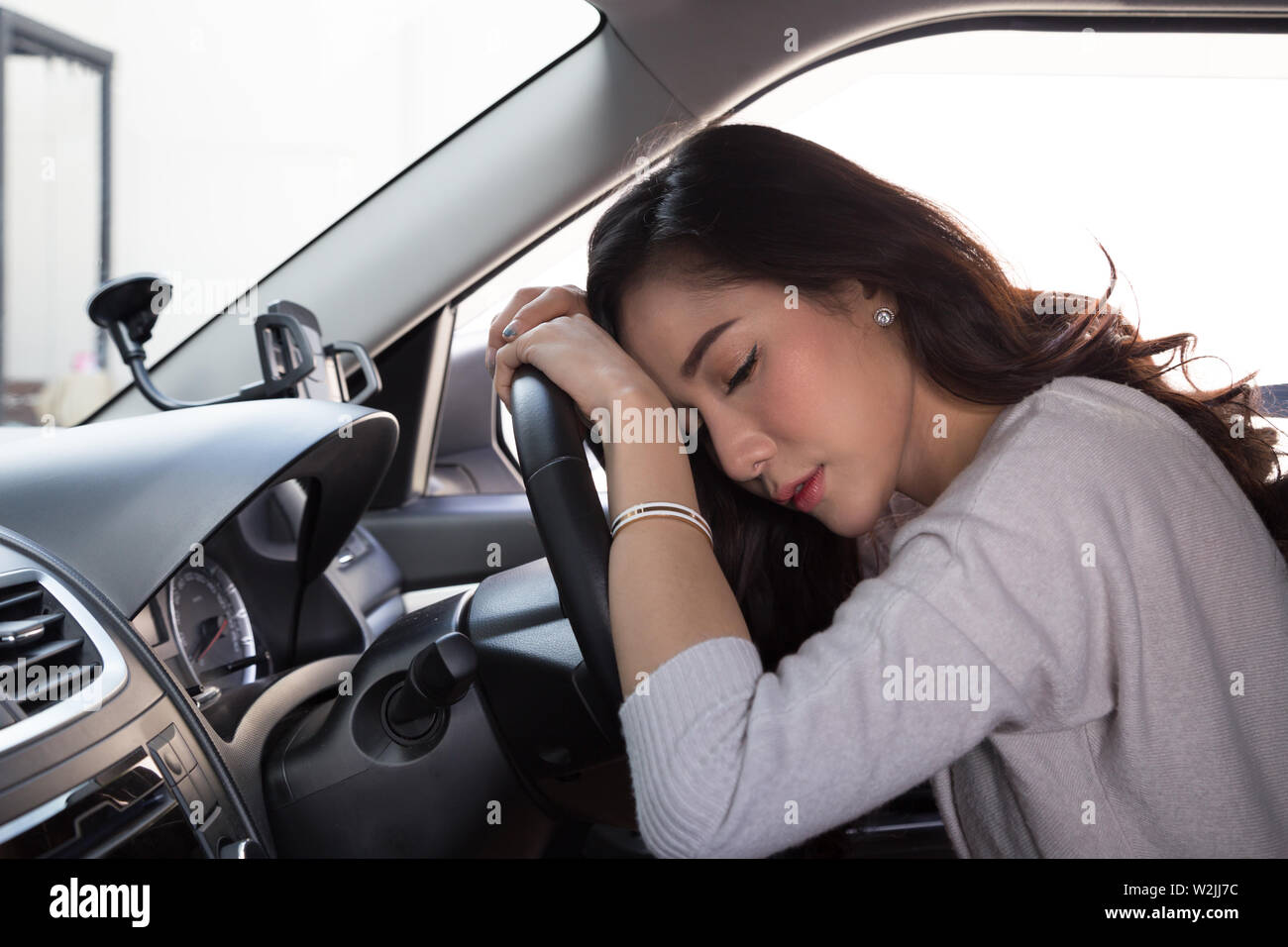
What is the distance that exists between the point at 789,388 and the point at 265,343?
81 cm

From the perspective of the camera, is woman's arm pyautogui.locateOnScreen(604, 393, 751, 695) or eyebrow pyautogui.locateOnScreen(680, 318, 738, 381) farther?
eyebrow pyautogui.locateOnScreen(680, 318, 738, 381)

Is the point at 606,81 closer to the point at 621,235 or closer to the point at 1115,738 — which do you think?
the point at 621,235

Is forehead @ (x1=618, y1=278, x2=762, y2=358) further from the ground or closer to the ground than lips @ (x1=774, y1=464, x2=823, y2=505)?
further from the ground

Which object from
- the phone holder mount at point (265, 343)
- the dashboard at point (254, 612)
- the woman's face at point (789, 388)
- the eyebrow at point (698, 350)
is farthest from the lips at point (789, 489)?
the phone holder mount at point (265, 343)

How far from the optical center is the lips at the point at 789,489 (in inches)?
34.8

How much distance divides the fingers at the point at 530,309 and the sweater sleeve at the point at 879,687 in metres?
0.41

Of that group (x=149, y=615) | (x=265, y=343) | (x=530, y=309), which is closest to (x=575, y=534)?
(x=530, y=309)

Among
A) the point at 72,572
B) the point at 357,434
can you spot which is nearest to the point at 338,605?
the point at 357,434

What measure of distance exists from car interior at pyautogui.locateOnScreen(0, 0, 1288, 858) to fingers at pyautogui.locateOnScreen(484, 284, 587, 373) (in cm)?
7

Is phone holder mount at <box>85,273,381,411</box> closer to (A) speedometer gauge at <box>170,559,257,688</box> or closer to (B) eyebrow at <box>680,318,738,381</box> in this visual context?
(A) speedometer gauge at <box>170,559,257,688</box>

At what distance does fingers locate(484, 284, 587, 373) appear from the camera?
96 centimetres

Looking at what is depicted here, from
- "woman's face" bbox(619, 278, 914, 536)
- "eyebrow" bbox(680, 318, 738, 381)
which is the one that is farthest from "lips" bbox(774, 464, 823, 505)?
"eyebrow" bbox(680, 318, 738, 381)

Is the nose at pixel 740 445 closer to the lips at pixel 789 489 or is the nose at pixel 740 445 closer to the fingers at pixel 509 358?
the lips at pixel 789 489

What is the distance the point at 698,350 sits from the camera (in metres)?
0.88
